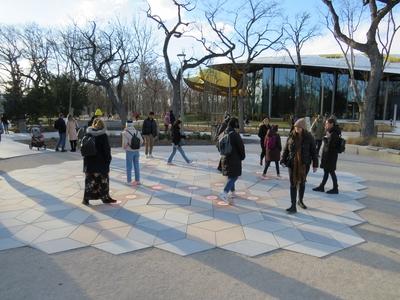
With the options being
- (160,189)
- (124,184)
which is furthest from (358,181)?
(124,184)

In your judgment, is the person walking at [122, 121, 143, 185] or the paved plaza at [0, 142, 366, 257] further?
the person walking at [122, 121, 143, 185]

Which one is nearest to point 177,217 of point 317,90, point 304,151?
point 304,151

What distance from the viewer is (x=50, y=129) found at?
1213 inches

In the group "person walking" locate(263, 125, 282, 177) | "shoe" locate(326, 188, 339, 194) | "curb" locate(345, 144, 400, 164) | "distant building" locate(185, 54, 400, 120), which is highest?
"distant building" locate(185, 54, 400, 120)

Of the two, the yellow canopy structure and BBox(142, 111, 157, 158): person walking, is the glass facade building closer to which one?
the yellow canopy structure

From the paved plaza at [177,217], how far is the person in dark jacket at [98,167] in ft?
0.77

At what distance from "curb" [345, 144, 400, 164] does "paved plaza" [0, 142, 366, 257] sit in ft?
18.9

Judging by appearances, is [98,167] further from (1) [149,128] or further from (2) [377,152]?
(2) [377,152]

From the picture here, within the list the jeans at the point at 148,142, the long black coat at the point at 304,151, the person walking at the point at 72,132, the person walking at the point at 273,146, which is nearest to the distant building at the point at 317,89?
the person walking at the point at 72,132

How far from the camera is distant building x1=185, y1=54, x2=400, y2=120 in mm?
53344

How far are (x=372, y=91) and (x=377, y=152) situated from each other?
15.7 feet

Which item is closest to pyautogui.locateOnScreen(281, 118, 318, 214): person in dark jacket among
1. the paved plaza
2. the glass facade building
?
the paved plaza

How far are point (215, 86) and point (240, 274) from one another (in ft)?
173

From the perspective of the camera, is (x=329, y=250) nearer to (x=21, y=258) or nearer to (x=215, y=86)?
(x=21, y=258)
